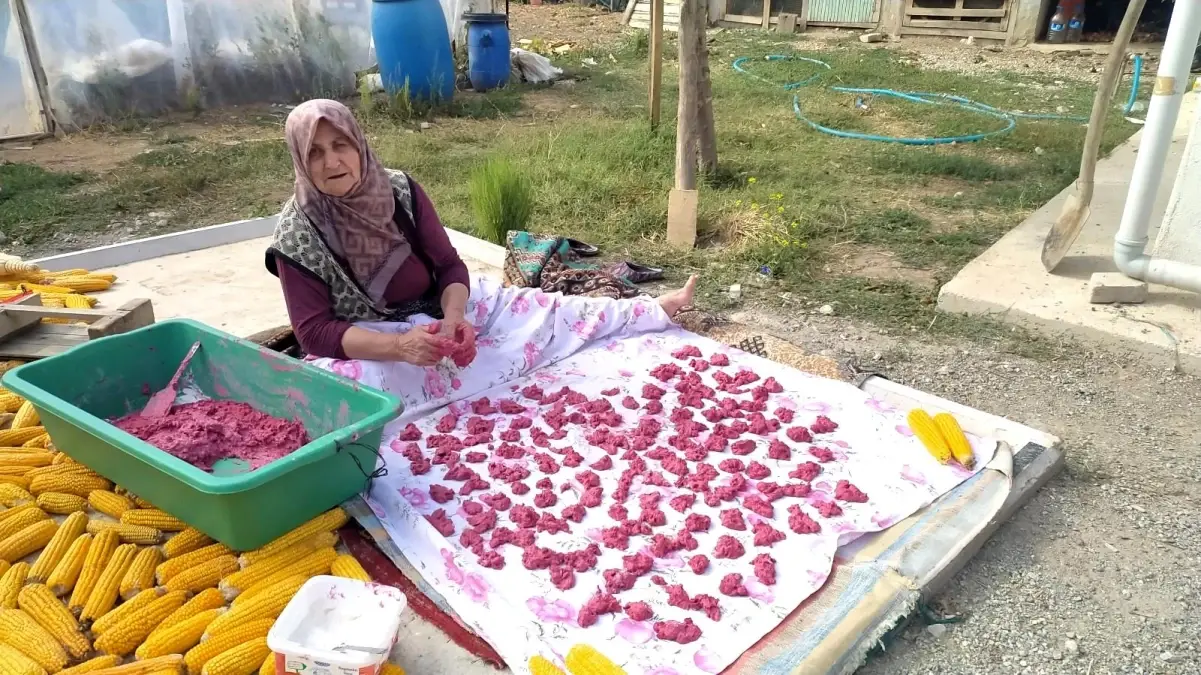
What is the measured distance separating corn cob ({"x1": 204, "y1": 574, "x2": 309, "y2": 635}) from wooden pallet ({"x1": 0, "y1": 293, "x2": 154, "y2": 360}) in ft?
5.83

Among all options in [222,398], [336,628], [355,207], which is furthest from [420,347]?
[336,628]

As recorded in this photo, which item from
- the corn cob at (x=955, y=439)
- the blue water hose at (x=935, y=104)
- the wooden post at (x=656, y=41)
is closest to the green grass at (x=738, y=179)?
the blue water hose at (x=935, y=104)

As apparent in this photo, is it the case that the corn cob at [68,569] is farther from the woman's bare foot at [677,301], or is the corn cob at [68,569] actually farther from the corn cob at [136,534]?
the woman's bare foot at [677,301]

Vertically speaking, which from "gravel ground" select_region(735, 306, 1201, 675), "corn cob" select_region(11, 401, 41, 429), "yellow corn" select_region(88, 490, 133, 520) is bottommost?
"gravel ground" select_region(735, 306, 1201, 675)

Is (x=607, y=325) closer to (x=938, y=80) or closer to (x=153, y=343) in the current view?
(x=153, y=343)

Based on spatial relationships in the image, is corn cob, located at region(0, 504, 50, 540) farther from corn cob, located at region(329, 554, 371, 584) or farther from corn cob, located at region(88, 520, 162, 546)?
corn cob, located at region(329, 554, 371, 584)

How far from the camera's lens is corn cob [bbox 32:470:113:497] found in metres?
2.64

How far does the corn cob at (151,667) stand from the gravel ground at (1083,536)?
1701mm

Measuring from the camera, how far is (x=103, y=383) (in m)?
2.93

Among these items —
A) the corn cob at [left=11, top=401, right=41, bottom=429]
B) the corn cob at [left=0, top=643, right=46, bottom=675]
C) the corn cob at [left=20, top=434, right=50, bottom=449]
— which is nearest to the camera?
the corn cob at [left=0, top=643, right=46, bottom=675]

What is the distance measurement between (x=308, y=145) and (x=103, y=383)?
3.64 feet

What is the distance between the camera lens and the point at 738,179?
6.35m

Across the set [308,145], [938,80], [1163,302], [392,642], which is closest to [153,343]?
[308,145]

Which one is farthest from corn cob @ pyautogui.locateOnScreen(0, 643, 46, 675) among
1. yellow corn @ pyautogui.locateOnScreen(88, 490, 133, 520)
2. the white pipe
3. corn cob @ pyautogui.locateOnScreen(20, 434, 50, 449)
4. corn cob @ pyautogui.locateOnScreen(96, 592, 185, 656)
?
the white pipe
